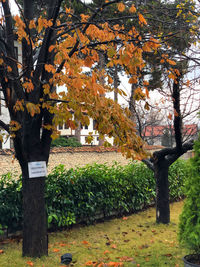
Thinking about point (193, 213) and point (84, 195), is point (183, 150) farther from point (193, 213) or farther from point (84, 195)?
point (193, 213)

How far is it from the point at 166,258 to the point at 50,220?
97.4 inches

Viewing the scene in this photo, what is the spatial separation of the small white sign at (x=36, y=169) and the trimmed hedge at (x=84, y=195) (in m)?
1.23

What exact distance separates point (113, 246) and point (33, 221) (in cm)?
177

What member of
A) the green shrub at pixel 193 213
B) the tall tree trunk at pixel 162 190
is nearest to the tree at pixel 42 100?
the green shrub at pixel 193 213

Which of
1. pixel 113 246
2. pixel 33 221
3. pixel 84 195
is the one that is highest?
pixel 84 195

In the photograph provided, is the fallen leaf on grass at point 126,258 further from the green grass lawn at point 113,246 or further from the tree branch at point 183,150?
the tree branch at point 183,150

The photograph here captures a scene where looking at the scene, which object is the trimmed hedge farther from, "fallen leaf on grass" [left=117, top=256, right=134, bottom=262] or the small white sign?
"fallen leaf on grass" [left=117, top=256, right=134, bottom=262]

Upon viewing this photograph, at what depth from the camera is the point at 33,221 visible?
205 inches

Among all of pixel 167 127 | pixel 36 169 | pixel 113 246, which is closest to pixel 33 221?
pixel 36 169

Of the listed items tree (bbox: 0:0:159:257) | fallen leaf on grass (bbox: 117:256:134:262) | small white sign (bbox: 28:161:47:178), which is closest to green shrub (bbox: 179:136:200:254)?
tree (bbox: 0:0:159:257)

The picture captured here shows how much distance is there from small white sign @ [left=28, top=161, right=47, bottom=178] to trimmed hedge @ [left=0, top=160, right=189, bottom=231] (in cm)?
123

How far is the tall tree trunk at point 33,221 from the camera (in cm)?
519

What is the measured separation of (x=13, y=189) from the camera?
6316mm

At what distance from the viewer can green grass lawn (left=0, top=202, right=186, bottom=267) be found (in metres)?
5.07
